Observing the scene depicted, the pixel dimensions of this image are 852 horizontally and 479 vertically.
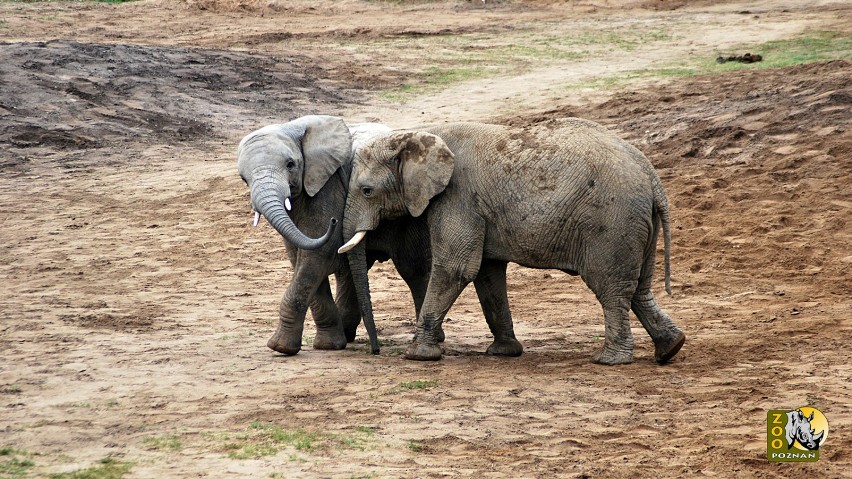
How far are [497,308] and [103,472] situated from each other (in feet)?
13.0

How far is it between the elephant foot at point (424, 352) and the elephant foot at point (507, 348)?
0.52 metres

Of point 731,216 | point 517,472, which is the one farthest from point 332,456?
point 731,216

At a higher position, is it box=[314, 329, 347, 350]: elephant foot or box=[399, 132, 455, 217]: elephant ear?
box=[399, 132, 455, 217]: elephant ear

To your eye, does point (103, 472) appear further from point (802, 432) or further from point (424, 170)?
point (802, 432)

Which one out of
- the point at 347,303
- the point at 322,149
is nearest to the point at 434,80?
the point at 347,303

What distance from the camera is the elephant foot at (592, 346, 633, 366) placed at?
361 inches

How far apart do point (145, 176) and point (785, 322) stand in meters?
9.85

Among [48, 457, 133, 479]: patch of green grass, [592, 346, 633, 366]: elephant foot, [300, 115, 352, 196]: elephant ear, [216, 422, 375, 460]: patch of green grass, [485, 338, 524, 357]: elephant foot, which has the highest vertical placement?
[300, 115, 352, 196]: elephant ear

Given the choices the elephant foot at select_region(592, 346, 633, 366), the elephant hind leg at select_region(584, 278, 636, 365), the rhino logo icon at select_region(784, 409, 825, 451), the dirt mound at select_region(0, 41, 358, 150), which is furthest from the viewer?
the dirt mound at select_region(0, 41, 358, 150)

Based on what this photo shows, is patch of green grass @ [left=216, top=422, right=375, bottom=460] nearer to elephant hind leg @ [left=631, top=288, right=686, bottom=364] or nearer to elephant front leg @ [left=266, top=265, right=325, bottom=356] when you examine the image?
elephant front leg @ [left=266, top=265, right=325, bottom=356]

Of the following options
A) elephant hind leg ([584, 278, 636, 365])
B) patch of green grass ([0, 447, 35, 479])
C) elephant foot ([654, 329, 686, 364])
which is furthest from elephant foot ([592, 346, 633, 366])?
patch of green grass ([0, 447, 35, 479])

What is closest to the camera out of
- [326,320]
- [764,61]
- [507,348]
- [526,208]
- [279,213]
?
[279,213]

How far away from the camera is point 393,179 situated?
30.9ft

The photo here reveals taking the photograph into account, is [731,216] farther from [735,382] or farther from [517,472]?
[517,472]
